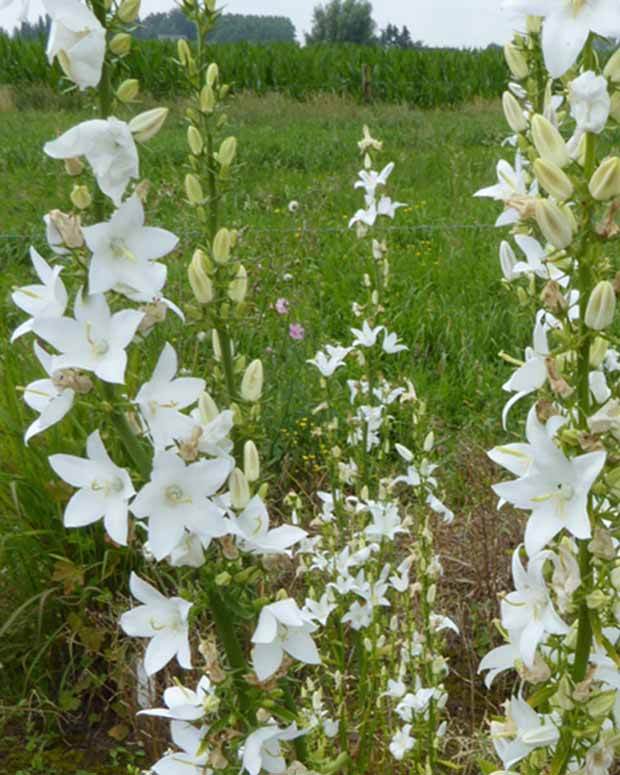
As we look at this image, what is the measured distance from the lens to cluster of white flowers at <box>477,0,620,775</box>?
1177mm

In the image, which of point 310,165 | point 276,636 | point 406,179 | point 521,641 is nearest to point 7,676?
point 276,636

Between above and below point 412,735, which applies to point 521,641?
above

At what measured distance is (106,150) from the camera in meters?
1.30

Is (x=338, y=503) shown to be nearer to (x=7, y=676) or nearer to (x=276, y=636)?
(x=7, y=676)

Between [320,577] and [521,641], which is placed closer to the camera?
[521,641]

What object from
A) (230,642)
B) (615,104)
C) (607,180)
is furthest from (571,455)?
(230,642)

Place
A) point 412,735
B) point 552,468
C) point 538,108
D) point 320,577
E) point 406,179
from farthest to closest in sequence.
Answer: point 406,179 < point 320,577 < point 412,735 < point 538,108 < point 552,468

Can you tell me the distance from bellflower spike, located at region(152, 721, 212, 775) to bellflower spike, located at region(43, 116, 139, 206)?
745 millimetres

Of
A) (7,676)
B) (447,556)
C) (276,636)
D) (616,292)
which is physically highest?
(616,292)

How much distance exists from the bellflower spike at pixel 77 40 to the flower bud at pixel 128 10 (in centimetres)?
4

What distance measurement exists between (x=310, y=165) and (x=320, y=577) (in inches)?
300

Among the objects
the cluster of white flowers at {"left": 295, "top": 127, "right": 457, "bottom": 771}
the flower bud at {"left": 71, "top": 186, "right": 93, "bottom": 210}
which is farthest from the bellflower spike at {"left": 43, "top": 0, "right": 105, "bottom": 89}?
the cluster of white flowers at {"left": 295, "top": 127, "right": 457, "bottom": 771}

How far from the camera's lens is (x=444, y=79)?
20.1 metres

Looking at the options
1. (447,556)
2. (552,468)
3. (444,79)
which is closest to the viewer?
(552,468)
